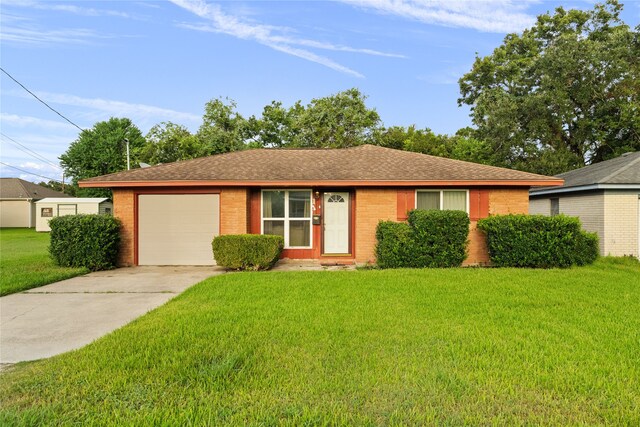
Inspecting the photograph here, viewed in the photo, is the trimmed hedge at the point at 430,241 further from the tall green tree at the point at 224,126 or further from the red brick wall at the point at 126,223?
the tall green tree at the point at 224,126

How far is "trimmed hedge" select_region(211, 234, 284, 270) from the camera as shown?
913 centimetres

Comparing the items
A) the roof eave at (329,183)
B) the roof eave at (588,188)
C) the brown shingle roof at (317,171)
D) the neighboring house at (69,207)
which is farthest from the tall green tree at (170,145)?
the roof eave at (588,188)

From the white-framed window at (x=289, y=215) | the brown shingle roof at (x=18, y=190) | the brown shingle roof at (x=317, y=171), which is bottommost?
the white-framed window at (x=289, y=215)

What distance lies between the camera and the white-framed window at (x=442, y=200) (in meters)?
10.7

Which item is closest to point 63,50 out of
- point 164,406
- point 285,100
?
point 164,406

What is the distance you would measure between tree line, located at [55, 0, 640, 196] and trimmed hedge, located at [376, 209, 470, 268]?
15.3 m

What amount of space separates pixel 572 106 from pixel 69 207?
119 ft

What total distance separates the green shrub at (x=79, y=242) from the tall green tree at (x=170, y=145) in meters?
19.8

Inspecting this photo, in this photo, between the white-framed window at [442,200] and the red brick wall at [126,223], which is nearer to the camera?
the red brick wall at [126,223]

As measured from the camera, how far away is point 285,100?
3158 centimetres

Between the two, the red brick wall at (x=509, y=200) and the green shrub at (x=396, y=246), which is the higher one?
the red brick wall at (x=509, y=200)

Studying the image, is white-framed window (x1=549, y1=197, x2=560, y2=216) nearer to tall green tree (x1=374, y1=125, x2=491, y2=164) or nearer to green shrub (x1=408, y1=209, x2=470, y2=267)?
green shrub (x1=408, y1=209, x2=470, y2=267)

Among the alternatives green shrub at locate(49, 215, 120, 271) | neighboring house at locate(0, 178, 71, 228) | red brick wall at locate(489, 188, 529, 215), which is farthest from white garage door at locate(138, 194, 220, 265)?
neighboring house at locate(0, 178, 71, 228)

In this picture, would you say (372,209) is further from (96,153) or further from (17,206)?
(96,153)
